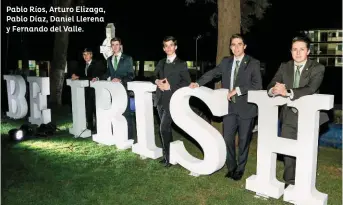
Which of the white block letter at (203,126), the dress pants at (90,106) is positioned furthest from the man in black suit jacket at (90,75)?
the white block letter at (203,126)

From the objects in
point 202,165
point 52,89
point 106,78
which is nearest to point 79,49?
point 52,89

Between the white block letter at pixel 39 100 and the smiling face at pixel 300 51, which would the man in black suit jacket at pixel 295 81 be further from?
the white block letter at pixel 39 100

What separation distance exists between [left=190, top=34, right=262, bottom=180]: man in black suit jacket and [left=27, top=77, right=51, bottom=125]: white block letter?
484 cm

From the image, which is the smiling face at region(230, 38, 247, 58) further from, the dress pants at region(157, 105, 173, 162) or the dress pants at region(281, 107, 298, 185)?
the dress pants at region(157, 105, 173, 162)

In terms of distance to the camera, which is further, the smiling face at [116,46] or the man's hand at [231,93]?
the smiling face at [116,46]

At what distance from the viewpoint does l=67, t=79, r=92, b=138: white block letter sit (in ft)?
24.0

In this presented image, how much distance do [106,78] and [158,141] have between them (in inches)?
69.4

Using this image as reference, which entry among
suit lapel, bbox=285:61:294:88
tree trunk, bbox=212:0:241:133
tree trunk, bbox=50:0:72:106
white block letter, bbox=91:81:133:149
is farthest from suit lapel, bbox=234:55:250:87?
tree trunk, bbox=50:0:72:106

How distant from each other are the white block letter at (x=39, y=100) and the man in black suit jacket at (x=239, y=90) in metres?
4.84

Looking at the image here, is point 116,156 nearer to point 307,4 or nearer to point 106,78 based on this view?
point 106,78

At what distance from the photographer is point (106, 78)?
23.5ft

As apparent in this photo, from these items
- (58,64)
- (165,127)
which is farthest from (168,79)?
(58,64)

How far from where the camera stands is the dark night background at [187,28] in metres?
25.0

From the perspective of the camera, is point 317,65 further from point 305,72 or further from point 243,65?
point 243,65
